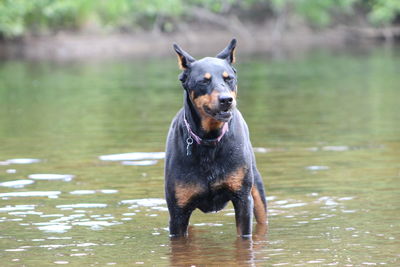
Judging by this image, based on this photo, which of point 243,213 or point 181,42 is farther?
point 181,42

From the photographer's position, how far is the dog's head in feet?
24.5

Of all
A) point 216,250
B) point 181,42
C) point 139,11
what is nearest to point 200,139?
point 216,250

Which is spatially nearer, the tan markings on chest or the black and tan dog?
the black and tan dog

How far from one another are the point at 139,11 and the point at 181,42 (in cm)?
306

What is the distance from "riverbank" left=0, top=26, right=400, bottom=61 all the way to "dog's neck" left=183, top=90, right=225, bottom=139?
30.3 m

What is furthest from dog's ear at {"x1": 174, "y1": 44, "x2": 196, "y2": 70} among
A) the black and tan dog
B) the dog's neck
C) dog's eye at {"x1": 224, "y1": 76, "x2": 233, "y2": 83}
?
dog's eye at {"x1": 224, "y1": 76, "x2": 233, "y2": 83}

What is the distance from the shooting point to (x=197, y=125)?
7887 millimetres

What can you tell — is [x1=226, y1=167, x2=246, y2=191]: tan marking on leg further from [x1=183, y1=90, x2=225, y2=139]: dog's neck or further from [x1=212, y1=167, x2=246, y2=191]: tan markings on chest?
[x1=183, y1=90, x2=225, y2=139]: dog's neck

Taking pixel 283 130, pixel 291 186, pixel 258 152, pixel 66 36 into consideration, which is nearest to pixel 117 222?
pixel 291 186

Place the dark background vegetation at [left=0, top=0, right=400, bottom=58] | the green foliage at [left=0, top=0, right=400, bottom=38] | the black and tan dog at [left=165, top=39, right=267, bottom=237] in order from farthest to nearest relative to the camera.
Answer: the dark background vegetation at [left=0, top=0, right=400, bottom=58]
the green foliage at [left=0, top=0, right=400, bottom=38]
the black and tan dog at [left=165, top=39, right=267, bottom=237]

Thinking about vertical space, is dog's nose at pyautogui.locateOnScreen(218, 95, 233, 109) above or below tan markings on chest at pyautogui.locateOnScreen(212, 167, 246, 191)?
above

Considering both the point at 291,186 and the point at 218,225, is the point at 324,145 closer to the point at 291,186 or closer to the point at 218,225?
the point at 291,186

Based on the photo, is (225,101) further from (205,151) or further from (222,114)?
(205,151)

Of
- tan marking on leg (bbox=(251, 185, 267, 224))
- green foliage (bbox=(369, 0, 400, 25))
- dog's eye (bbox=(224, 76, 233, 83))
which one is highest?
green foliage (bbox=(369, 0, 400, 25))
